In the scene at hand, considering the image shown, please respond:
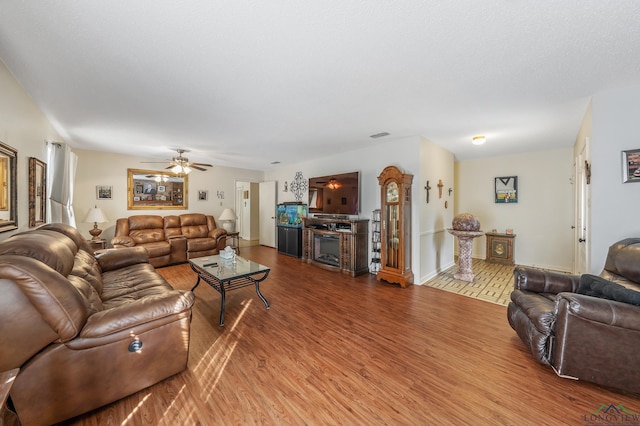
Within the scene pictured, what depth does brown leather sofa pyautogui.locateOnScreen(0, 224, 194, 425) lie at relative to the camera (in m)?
1.24

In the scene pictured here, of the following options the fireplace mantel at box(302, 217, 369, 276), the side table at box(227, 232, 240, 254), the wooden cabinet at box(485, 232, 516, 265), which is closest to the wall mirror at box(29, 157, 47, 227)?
the side table at box(227, 232, 240, 254)

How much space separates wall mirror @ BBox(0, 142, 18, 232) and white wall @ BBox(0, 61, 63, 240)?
8 cm

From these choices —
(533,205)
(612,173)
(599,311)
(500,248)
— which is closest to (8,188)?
(599,311)

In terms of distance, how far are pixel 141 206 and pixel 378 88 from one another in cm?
568

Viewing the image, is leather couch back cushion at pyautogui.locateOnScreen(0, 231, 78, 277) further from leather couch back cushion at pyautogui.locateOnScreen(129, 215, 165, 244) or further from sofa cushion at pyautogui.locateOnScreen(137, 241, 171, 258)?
→ leather couch back cushion at pyautogui.locateOnScreen(129, 215, 165, 244)

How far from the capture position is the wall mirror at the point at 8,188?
1.92 m

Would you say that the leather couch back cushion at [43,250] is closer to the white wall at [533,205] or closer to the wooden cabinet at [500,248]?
the wooden cabinet at [500,248]

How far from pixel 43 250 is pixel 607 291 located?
3.88 m

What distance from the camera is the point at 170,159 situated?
5496 mm

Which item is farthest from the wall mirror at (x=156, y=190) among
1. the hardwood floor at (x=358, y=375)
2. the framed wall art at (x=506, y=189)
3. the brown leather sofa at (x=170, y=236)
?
the framed wall art at (x=506, y=189)

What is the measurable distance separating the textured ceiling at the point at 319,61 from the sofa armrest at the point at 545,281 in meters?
1.73

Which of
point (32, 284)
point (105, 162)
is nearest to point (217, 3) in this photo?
point (32, 284)

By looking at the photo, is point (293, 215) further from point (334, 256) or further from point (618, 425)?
point (618, 425)

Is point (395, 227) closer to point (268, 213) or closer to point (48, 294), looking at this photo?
point (48, 294)
